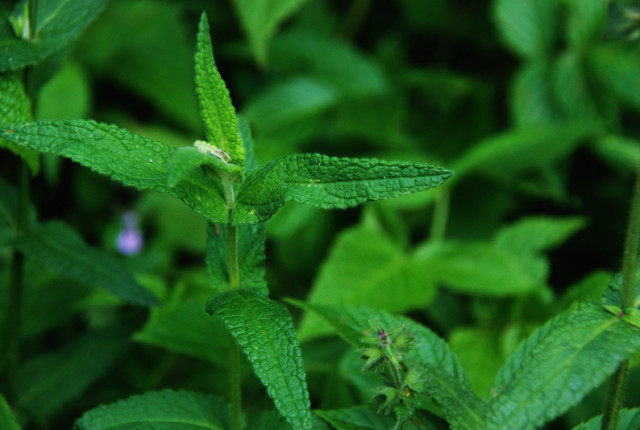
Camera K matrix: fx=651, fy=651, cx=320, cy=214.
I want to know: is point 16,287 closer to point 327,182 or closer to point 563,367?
point 327,182

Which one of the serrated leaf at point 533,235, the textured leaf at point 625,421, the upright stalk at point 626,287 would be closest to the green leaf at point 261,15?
the serrated leaf at point 533,235

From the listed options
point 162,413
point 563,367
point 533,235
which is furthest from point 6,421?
point 533,235

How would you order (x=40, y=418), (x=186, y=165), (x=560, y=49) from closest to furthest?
(x=186, y=165) → (x=40, y=418) → (x=560, y=49)

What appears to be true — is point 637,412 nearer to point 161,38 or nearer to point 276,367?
point 276,367

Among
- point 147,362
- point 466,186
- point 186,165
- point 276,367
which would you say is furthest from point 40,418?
point 466,186

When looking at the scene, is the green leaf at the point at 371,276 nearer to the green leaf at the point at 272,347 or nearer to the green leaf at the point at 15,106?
the green leaf at the point at 272,347
